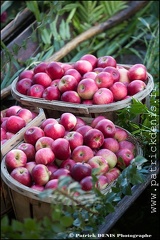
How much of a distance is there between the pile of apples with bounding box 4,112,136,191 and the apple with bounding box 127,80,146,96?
0.32 meters

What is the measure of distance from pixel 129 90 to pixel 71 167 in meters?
0.75

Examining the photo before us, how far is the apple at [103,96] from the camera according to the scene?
7.50ft

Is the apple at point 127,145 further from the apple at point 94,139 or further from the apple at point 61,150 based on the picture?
the apple at point 61,150

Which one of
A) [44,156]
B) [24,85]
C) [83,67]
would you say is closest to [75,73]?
[83,67]

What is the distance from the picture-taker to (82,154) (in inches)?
74.8

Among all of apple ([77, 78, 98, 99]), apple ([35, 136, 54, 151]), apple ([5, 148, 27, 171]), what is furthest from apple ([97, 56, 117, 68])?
apple ([5, 148, 27, 171])

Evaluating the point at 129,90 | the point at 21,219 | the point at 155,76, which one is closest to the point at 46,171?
the point at 21,219

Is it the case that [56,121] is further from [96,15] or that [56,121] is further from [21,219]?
[96,15]

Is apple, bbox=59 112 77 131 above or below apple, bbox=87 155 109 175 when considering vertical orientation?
above

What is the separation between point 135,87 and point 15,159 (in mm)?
869

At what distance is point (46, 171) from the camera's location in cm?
180

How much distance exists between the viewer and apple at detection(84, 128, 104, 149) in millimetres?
1973

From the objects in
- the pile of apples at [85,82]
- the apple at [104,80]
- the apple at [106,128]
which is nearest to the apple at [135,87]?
the pile of apples at [85,82]

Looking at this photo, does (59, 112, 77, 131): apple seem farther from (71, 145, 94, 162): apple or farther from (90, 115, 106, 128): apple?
(71, 145, 94, 162): apple
